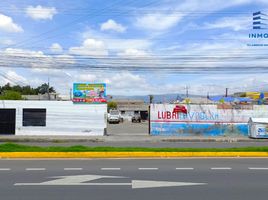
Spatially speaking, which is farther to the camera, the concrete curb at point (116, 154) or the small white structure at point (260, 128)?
the small white structure at point (260, 128)

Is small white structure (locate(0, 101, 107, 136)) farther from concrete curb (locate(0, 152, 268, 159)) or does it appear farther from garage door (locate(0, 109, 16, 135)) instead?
concrete curb (locate(0, 152, 268, 159))

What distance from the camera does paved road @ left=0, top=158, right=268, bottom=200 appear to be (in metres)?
7.45

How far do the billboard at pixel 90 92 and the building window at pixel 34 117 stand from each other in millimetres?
2858

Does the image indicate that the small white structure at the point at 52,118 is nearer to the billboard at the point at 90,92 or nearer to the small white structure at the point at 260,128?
the billboard at the point at 90,92

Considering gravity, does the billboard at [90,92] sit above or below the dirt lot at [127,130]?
above

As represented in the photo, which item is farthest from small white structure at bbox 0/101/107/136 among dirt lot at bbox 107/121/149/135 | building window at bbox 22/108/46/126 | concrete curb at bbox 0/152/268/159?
concrete curb at bbox 0/152/268/159

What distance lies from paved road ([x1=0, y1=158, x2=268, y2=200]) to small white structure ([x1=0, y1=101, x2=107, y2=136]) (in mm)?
14598

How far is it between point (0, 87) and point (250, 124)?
4063 inches

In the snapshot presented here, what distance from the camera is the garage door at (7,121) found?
27547 millimetres

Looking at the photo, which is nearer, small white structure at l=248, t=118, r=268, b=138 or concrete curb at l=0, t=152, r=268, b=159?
concrete curb at l=0, t=152, r=268, b=159

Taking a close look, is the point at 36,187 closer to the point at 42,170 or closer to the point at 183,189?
the point at 42,170

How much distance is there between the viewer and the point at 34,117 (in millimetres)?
27656

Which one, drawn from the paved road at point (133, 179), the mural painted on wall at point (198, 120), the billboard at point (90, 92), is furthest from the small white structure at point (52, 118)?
the paved road at point (133, 179)

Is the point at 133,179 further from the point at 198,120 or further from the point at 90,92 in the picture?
the point at 90,92
